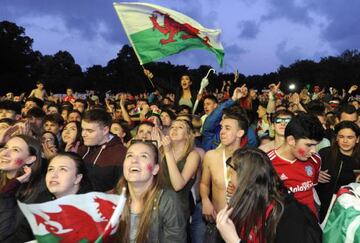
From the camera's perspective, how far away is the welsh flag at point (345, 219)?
8.84ft

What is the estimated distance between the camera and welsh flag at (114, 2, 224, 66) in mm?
8422

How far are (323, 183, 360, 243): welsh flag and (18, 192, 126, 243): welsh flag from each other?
1.30 meters

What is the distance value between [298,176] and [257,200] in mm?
1493

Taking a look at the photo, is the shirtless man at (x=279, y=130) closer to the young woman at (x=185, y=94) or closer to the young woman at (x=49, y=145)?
the young woman at (x=49, y=145)

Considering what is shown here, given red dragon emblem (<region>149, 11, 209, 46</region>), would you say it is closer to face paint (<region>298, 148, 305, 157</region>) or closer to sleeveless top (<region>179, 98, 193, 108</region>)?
sleeveless top (<region>179, 98, 193, 108</region>)

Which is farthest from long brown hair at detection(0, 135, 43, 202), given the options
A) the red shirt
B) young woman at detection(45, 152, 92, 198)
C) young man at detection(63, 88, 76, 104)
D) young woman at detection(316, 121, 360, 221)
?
→ young man at detection(63, 88, 76, 104)

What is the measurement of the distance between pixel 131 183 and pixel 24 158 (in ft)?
3.87

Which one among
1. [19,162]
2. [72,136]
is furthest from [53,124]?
[19,162]

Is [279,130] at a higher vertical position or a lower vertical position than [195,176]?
higher

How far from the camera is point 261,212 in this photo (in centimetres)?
284

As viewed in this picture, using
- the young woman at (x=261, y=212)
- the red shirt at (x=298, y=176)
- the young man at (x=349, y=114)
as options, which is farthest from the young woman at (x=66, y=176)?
the young man at (x=349, y=114)

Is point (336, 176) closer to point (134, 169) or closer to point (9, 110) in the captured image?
point (134, 169)

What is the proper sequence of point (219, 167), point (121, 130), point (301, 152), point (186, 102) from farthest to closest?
point (186, 102)
point (121, 130)
point (219, 167)
point (301, 152)

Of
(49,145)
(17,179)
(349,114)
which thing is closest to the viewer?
(17,179)
